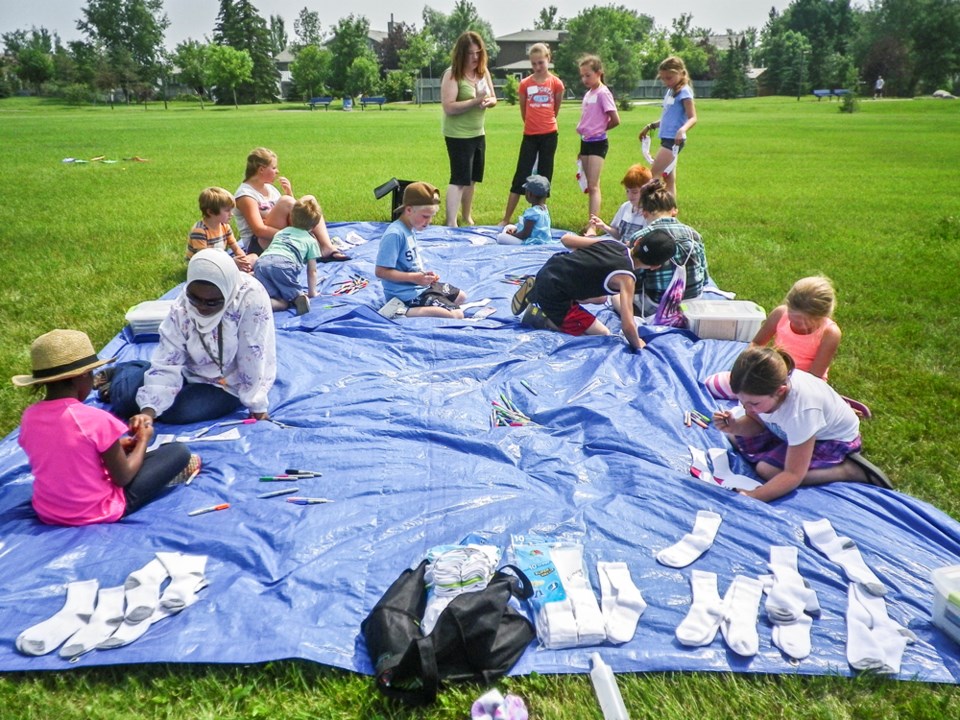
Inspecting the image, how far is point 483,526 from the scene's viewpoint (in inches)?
128

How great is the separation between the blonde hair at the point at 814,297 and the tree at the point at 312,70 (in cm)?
7008

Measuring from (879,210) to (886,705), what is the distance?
10.5 meters

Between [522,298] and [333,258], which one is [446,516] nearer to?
[522,298]

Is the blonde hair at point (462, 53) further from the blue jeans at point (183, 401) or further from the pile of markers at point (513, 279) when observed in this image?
the blue jeans at point (183, 401)

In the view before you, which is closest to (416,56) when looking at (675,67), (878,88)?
(878,88)

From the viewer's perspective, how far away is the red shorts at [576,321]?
5.46 metres

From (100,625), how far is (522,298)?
4.00 m

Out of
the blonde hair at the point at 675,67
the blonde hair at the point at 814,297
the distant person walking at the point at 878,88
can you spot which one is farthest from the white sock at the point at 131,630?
the distant person walking at the point at 878,88

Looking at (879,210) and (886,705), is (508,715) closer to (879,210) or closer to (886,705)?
(886,705)

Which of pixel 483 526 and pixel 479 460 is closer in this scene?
pixel 483 526

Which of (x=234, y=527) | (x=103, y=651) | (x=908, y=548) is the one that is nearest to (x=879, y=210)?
(x=908, y=548)

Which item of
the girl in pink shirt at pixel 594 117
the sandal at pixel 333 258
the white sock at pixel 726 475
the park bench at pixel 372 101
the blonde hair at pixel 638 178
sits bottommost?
the white sock at pixel 726 475

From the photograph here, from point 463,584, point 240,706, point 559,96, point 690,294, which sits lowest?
point 240,706

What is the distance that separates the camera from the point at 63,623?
8.75ft
